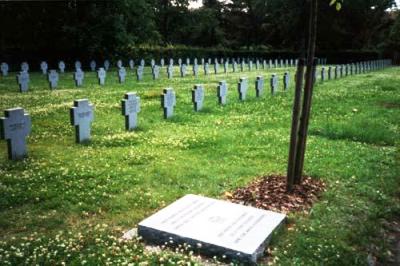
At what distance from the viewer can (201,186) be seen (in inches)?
291

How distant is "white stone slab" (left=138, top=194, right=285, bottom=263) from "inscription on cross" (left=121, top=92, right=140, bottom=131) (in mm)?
5623

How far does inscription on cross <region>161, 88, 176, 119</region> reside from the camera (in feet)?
43.4

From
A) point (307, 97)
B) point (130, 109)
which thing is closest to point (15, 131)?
point (130, 109)

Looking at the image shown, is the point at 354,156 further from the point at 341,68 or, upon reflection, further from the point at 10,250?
the point at 341,68

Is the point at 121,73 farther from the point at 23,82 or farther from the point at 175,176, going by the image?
the point at 175,176

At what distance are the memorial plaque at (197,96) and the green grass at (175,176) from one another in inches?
14.6

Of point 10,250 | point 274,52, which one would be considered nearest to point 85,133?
point 10,250

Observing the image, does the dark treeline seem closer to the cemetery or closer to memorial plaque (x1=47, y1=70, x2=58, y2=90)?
memorial plaque (x1=47, y1=70, x2=58, y2=90)

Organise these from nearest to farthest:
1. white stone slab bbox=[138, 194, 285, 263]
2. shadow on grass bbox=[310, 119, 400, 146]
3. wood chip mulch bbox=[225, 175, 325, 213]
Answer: white stone slab bbox=[138, 194, 285, 263], wood chip mulch bbox=[225, 175, 325, 213], shadow on grass bbox=[310, 119, 400, 146]

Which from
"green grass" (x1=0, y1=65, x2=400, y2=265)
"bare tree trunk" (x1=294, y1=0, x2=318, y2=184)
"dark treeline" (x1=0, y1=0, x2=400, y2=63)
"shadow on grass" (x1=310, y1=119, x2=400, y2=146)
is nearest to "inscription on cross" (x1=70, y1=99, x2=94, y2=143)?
"green grass" (x1=0, y1=65, x2=400, y2=265)

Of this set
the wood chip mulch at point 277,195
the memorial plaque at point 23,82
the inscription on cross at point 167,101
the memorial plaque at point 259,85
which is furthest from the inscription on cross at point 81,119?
the memorial plaque at point 23,82

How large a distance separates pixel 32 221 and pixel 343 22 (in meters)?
67.5

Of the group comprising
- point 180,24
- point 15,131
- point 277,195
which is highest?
point 180,24

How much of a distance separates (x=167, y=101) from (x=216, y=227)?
8.28 m
